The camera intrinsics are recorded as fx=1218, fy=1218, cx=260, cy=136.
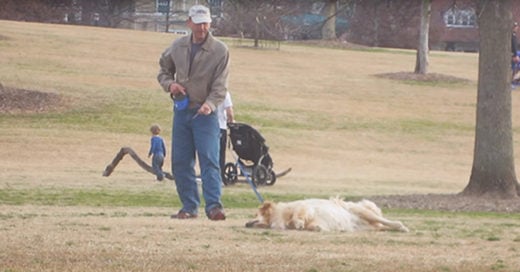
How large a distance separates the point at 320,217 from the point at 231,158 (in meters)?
16.0

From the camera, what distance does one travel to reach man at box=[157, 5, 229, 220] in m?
11.4

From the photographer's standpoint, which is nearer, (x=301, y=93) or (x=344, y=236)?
(x=344, y=236)

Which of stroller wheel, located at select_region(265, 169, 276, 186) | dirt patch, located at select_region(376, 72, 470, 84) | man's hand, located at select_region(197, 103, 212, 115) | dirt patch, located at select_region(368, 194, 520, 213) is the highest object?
man's hand, located at select_region(197, 103, 212, 115)

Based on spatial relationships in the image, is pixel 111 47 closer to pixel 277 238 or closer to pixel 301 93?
pixel 301 93

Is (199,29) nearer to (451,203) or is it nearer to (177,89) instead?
(177,89)

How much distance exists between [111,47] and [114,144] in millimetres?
20633

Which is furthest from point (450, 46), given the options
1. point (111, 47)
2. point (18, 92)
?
point (18, 92)

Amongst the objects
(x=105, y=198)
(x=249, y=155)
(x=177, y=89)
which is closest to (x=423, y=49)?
(x=249, y=155)

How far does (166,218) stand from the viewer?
12.4 meters

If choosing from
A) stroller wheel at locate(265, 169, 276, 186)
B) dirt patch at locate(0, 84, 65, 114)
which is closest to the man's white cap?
stroller wheel at locate(265, 169, 276, 186)

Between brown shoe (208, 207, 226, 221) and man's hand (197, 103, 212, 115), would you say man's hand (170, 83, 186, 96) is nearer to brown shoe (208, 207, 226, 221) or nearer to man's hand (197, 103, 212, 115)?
man's hand (197, 103, 212, 115)

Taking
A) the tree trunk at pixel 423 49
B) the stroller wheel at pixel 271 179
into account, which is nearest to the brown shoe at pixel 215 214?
the stroller wheel at pixel 271 179

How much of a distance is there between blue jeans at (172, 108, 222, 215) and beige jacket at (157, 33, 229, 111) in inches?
6.3

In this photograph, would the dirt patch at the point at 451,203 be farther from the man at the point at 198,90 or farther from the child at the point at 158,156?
the man at the point at 198,90
